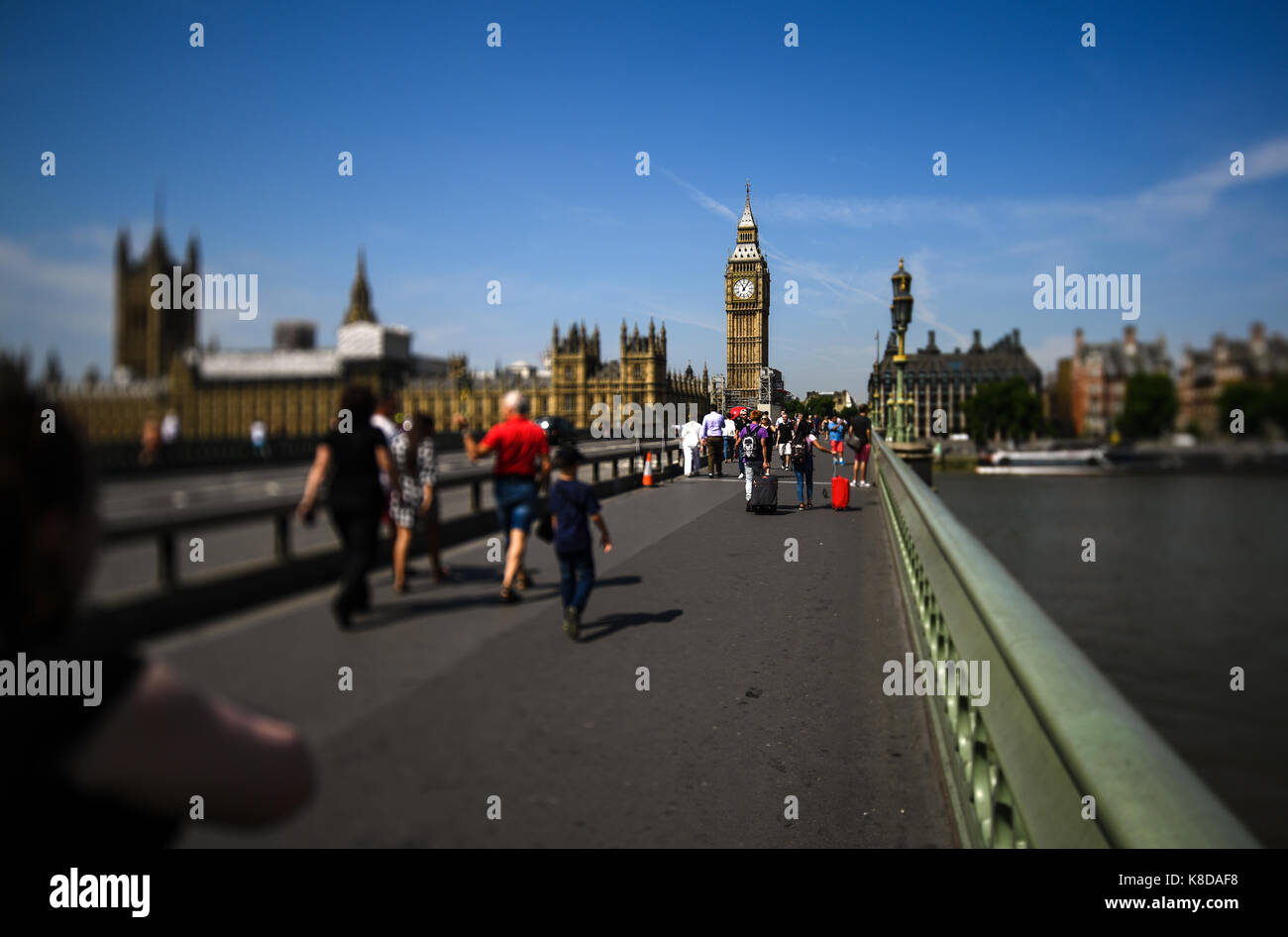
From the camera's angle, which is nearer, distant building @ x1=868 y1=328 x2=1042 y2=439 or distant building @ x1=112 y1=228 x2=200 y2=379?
distant building @ x1=112 y1=228 x2=200 y2=379

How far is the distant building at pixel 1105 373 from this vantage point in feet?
5.20

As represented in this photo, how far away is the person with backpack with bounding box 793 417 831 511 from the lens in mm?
4637

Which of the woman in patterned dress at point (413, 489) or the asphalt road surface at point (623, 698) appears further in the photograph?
the woman in patterned dress at point (413, 489)

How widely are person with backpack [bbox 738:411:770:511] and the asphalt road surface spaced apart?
8.2 inches

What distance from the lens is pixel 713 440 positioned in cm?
A: 387

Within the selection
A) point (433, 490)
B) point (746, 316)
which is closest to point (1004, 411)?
point (746, 316)

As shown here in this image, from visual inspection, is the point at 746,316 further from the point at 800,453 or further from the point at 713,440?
the point at 800,453

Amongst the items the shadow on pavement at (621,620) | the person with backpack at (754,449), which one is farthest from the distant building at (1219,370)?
the person with backpack at (754,449)

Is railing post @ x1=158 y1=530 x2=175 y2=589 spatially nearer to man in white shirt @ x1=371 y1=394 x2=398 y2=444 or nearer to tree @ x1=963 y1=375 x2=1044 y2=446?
man in white shirt @ x1=371 y1=394 x2=398 y2=444

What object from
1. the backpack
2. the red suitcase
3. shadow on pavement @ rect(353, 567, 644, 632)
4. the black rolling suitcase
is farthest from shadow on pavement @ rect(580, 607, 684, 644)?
the red suitcase

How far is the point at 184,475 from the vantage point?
3.67 feet

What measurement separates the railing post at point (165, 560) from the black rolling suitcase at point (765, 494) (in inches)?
165

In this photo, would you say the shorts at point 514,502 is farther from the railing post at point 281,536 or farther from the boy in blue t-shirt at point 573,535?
the railing post at point 281,536
